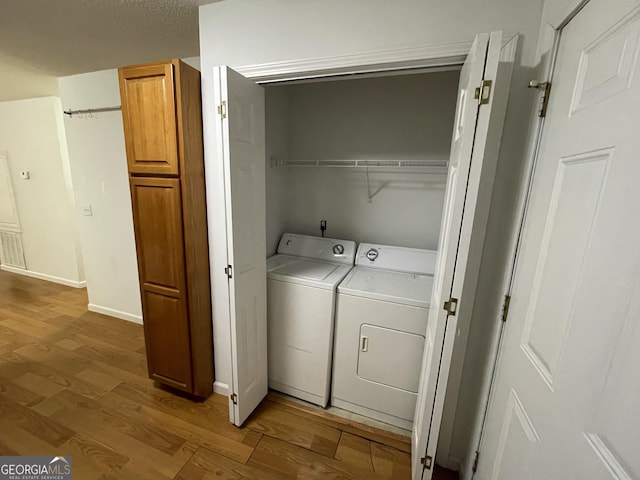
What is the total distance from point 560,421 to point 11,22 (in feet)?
10.9

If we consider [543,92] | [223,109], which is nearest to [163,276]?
[223,109]

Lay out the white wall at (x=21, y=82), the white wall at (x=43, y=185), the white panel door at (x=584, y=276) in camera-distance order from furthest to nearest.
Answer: the white wall at (x=43, y=185)
the white wall at (x=21, y=82)
the white panel door at (x=584, y=276)

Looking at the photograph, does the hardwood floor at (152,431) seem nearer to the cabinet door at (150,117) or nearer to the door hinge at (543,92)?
the cabinet door at (150,117)

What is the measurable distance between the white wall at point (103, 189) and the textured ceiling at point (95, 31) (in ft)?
0.80

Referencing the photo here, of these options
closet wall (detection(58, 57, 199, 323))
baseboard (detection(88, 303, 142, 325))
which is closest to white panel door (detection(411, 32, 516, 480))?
closet wall (detection(58, 57, 199, 323))

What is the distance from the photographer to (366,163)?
1963 millimetres

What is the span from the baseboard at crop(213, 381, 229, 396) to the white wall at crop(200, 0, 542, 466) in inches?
57.7

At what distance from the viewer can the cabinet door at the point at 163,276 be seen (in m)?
1.57

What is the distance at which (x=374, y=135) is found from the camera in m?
2.11

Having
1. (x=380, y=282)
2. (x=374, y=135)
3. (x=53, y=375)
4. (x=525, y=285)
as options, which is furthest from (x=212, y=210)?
(x=53, y=375)

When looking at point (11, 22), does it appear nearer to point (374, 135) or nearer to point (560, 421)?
point (374, 135)

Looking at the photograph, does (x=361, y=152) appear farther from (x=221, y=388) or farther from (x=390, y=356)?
(x=221, y=388)

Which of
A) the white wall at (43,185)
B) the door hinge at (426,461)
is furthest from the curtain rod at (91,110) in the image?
the door hinge at (426,461)

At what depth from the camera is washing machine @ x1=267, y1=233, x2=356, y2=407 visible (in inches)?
67.6
